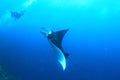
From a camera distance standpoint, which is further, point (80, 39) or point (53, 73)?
point (80, 39)

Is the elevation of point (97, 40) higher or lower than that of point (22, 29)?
higher

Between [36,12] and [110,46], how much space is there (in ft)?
40.5

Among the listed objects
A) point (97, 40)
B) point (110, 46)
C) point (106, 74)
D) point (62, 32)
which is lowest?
point (62, 32)

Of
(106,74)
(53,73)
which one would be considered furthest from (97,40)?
(53,73)

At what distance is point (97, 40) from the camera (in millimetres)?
42094

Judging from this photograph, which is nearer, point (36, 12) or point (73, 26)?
point (36, 12)

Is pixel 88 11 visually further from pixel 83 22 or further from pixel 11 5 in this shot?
pixel 11 5

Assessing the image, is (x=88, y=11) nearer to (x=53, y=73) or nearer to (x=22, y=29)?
(x=22, y=29)

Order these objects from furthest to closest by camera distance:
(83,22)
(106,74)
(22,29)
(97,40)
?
(83,22), (97,40), (22,29), (106,74)

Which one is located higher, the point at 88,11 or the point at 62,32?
the point at 88,11

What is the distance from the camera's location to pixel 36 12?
39188mm

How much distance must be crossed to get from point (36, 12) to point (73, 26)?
8.04m

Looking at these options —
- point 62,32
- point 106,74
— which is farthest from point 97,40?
point 62,32

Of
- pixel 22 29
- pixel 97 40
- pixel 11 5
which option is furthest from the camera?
pixel 97 40
